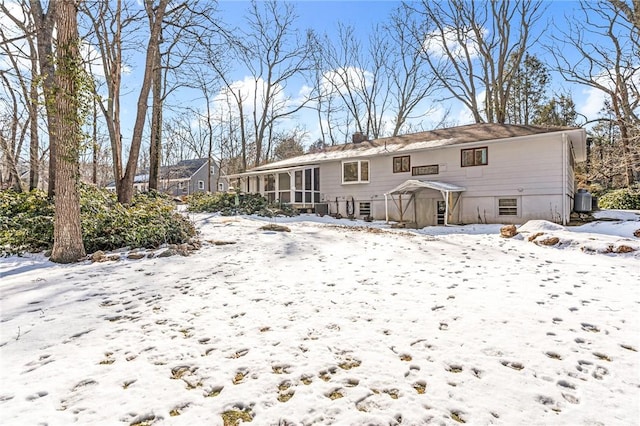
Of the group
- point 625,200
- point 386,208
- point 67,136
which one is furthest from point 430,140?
point 67,136

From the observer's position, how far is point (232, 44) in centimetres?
1002

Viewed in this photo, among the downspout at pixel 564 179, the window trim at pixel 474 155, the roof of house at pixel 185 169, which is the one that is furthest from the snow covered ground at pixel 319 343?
the roof of house at pixel 185 169

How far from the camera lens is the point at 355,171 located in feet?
53.9

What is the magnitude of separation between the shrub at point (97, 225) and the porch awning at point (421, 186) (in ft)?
29.8

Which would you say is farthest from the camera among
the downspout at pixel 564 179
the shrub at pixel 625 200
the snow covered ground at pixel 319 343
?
the shrub at pixel 625 200

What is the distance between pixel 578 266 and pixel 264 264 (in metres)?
5.60

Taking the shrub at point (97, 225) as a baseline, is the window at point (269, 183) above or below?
above

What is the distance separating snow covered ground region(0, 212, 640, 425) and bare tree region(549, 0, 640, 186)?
1468 centimetres

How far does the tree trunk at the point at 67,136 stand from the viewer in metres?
5.62

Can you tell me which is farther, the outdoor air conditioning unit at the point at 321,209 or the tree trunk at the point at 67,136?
the outdoor air conditioning unit at the point at 321,209

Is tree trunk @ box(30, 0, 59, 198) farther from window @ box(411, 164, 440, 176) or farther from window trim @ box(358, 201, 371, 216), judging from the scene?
window @ box(411, 164, 440, 176)

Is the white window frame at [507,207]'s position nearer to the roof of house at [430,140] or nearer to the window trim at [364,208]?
the roof of house at [430,140]

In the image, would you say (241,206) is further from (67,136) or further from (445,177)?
(67,136)

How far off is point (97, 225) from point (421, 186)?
11273 mm
